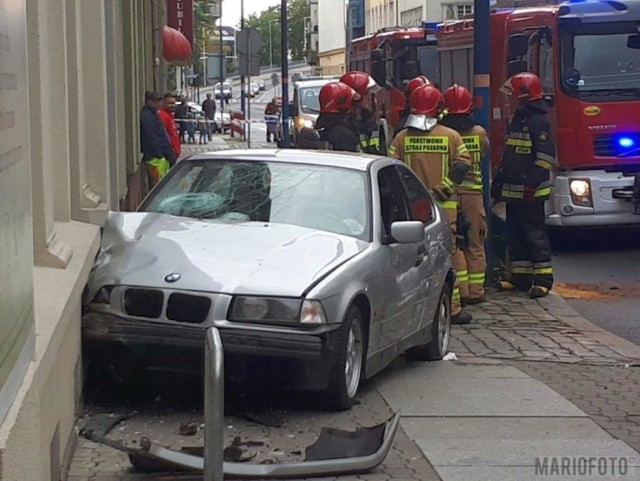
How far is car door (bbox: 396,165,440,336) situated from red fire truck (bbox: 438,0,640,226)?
653 centimetres

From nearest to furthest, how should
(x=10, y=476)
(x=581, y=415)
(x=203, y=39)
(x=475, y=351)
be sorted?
(x=10, y=476), (x=581, y=415), (x=475, y=351), (x=203, y=39)

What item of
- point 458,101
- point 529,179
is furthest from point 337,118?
point 529,179

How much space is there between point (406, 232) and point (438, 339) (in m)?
1.58

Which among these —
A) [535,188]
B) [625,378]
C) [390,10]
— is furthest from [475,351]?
[390,10]

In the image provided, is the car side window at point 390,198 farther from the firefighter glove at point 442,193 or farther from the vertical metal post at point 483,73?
the vertical metal post at point 483,73

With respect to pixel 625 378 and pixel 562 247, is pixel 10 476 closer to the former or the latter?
pixel 625 378

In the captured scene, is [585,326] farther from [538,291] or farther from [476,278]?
[538,291]

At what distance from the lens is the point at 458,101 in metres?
11.7

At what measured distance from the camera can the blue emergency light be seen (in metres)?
16.0

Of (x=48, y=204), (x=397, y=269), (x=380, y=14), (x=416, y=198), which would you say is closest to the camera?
(x=48, y=204)

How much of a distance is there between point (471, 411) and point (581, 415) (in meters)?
0.65

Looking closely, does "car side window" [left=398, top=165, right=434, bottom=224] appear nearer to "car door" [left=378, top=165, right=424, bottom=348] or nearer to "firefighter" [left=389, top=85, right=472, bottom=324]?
"car door" [left=378, top=165, right=424, bottom=348]

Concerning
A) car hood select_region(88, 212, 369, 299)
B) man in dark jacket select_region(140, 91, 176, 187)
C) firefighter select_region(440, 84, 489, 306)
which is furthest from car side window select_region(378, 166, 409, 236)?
man in dark jacket select_region(140, 91, 176, 187)

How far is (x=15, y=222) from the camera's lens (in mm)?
3803
